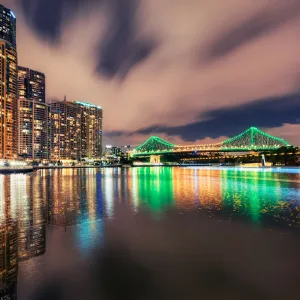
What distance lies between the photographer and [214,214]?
653 inches

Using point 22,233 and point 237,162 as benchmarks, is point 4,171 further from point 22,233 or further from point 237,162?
point 237,162

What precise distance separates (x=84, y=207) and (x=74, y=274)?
10992 mm

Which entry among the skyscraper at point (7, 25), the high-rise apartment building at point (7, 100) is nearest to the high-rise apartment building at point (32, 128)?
the skyscraper at point (7, 25)

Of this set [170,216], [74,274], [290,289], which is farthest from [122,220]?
[290,289]

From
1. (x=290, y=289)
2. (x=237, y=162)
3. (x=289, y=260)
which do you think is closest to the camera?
(x=290, y=289)

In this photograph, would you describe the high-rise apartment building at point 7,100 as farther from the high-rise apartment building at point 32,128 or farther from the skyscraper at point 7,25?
the high-rise apartment building at point 32,128

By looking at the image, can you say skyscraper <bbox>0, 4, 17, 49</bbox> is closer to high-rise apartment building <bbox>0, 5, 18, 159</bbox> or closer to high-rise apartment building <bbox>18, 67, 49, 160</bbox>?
high-rise apartment building <bbox>0, 5, 18, 159</bbox>

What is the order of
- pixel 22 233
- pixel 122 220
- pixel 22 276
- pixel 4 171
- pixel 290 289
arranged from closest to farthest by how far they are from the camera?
1. pixel 290 289
2. pixel 22 276
3. pixel 22 233
4. pixel 122 220
5. pixel 4 171

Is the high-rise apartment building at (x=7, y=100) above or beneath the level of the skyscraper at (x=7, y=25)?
beneath

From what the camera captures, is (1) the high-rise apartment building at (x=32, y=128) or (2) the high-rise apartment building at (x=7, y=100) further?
(1) the high-rise apartment building at (x=32, y=128)

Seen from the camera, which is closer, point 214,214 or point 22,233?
point 22,233

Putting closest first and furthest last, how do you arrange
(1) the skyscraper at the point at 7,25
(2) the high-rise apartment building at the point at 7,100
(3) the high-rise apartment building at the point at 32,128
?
(2) the high-rise apartment building at the point at 7,100 → (1) the skyscraper at the point at 7,25 → (3) the high-rise apartment building at the point at 32,128

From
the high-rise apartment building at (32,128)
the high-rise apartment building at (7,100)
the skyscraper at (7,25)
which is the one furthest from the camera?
the high-rise apartment building at (32,128)

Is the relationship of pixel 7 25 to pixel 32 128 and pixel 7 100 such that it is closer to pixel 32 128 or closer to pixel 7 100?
pixel 7 100
